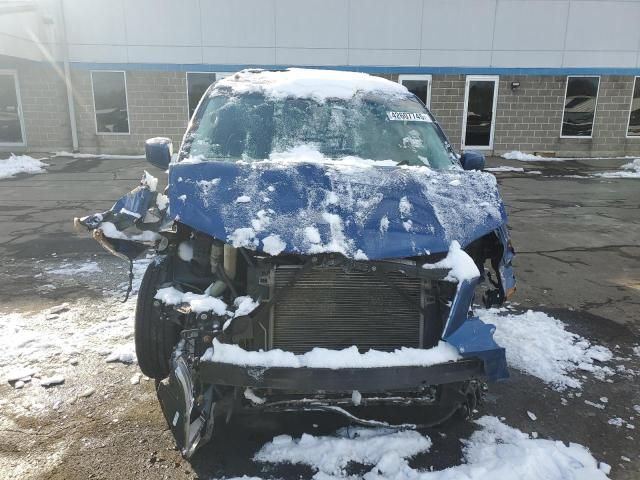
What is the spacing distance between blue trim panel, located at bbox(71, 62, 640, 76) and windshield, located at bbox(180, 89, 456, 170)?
38.1ft

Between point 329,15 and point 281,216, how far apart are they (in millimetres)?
13886

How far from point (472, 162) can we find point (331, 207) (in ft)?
6.53

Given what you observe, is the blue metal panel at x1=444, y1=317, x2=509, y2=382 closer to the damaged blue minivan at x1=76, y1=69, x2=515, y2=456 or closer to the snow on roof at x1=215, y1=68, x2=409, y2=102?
the damaged blue minivan at x1=76, y1=69, x2=515, y2=456

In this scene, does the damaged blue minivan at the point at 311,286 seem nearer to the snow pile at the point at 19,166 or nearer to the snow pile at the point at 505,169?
the snow pile at the point at 19,166

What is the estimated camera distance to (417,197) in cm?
299

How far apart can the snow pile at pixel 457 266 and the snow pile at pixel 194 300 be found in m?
1.09

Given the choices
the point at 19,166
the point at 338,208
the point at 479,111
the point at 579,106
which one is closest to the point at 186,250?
the point at 338,208

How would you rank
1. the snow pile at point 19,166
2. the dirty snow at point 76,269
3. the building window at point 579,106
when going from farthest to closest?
the building window at point 579,106, the snow pile at point 19,166, the dirty snow at point 76,269

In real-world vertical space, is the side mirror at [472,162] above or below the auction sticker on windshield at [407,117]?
below

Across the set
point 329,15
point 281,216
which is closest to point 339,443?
point 281,216

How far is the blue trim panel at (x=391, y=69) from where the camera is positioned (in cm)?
1525

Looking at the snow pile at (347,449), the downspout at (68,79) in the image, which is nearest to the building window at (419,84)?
the downspout at (68,79)

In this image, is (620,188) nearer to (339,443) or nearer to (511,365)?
(511,365)

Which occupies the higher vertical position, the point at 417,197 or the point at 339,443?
the point at 417,197
